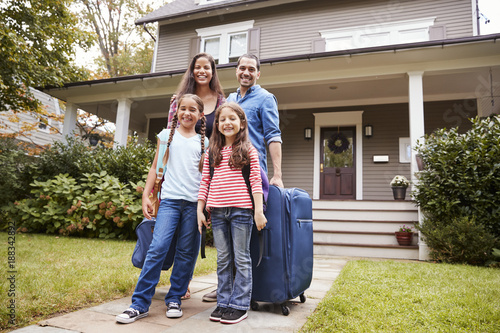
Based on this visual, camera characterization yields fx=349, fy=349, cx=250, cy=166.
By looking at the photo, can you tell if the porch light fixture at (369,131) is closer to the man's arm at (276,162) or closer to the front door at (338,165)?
the front door at (338,165)

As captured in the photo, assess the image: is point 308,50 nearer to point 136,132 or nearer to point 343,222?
point 343,222

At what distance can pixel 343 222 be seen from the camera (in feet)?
20.2

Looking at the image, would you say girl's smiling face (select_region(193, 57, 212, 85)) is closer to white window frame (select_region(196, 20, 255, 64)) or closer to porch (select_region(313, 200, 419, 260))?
porch (select_region(313, 200, 419, 260))

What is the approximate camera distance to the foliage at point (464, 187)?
4605mm

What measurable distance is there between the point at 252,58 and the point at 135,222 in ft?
13.9

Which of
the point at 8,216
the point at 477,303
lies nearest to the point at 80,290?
the point at 477,303

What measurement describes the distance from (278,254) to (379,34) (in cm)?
817

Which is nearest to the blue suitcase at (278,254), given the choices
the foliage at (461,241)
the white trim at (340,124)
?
the foliage at (461,241)

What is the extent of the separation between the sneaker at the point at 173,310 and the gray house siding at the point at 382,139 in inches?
275

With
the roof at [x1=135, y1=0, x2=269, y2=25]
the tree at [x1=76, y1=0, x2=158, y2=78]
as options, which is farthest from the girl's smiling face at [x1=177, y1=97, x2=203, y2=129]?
the tree at [x1=76, y1=0, x2=158, y2=78]

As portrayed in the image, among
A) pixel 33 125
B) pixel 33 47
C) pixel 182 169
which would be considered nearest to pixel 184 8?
pixel 33 47

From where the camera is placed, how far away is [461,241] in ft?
14.7

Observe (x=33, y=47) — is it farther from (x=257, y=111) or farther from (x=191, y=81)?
(x=257, y=111)

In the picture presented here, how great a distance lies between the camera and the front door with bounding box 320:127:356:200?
8445mm
